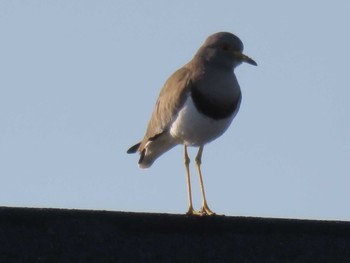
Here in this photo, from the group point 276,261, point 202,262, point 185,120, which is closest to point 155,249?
point 202,262

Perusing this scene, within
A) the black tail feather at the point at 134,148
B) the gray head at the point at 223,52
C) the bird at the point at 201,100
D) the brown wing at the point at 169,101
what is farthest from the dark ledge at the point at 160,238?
the black tail feather at the point at 134,148

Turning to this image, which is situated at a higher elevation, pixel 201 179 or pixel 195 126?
pixel 195 126

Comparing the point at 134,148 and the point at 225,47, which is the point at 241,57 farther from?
the point at 134,148

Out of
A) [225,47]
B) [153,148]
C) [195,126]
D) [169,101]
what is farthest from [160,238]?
[153,148]

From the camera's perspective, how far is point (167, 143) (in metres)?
11.6

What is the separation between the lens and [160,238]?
7406mm

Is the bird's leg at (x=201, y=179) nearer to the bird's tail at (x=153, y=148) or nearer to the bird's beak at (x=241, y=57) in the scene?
the bird's tail at (x=153, y=148)

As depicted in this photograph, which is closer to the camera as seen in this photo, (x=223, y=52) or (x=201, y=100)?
(x=201, y=100)

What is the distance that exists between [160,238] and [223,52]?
4.03 metres

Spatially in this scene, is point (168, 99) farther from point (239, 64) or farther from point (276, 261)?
point (276, 261)

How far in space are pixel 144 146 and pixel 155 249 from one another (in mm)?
4473

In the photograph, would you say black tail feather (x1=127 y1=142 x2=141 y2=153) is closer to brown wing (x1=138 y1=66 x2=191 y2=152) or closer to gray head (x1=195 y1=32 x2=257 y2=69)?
brown wing (x1=138 y1=66 x2=191 y2=152)

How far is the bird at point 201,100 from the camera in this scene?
1063 centimetres

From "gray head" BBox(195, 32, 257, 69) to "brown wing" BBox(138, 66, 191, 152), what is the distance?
24cm
